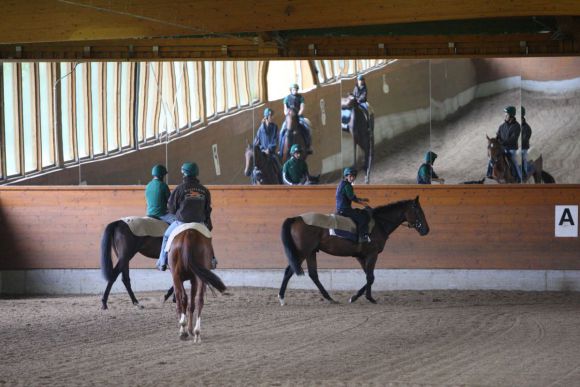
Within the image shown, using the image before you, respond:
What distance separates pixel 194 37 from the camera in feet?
60.1

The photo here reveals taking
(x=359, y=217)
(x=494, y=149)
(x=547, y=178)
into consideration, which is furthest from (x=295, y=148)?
(x=547, y=178)

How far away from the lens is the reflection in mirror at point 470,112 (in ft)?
59.0

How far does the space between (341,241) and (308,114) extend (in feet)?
10.7

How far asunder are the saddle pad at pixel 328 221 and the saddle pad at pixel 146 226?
217 centimetres

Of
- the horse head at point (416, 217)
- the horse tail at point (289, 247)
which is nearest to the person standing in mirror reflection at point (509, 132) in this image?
the horse head at point (416, 217)

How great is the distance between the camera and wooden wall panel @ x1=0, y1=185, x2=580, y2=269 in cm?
1802

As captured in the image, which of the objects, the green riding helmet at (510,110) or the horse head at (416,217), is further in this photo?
the green riding helmet at (510,110)

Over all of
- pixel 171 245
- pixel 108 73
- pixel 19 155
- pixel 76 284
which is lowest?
pixel 76 284

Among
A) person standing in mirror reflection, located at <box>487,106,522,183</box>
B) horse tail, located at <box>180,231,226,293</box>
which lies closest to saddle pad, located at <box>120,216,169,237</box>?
horse tail, located at <box>180,231,226,293</box>

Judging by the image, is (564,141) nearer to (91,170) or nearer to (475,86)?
(475,86)

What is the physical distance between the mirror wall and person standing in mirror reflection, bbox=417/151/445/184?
82 millimetres

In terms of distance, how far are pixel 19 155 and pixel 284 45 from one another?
17.3ft

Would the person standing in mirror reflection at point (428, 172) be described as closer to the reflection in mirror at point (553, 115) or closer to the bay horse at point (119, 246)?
the reflection in mirror at point (553, 115)

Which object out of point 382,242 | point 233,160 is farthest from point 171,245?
point 233,160
